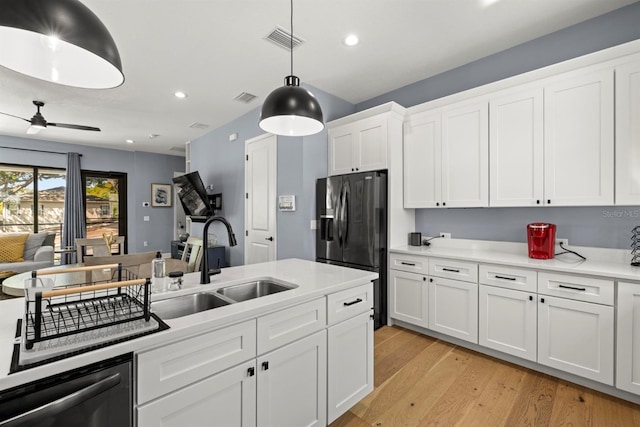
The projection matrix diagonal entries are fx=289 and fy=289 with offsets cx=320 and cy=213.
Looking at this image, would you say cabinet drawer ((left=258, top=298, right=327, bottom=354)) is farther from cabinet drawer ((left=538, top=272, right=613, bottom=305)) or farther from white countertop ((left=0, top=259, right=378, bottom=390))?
cabinet drawer ((left=538, top=272, right=613, bottom=305))

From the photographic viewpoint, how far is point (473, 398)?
201cm

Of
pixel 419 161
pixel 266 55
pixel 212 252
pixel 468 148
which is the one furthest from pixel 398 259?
pixel 212 252

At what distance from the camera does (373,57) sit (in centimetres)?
297

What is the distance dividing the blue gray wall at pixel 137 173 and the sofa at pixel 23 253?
1838 millimetres

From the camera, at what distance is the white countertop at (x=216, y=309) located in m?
0.81

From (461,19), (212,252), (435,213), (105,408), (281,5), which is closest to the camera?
(105,408)

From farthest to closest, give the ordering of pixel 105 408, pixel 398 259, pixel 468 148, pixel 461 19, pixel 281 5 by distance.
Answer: pixel 398 259
pixel 468 148
pixel 461 19
pixel 281 5
pixel 105 408

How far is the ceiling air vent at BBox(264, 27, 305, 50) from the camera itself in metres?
2.53

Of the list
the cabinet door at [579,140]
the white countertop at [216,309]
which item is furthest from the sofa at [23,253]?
the cabinet door at [579,140]

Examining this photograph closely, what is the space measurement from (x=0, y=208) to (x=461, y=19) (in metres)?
8.06

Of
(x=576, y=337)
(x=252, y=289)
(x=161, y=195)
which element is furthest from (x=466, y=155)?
(x=161, y=195)

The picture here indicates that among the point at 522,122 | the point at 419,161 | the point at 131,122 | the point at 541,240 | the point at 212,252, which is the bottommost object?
the point at 212,252

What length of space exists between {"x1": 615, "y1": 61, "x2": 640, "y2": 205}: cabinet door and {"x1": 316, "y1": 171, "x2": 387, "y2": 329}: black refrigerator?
1.84 meters

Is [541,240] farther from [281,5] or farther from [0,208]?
[0,208]
